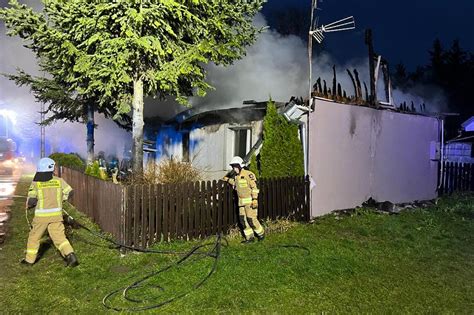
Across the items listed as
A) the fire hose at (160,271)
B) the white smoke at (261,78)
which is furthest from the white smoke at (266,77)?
the fire hose at (160,271)

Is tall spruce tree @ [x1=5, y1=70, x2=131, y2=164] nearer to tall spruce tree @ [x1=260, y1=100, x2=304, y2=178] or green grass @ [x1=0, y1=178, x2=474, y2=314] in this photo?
tall spruce tree @ [x1=260, y1=100, x2=304, y2=178]

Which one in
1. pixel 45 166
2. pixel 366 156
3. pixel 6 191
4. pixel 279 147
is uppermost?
pixel 279 147

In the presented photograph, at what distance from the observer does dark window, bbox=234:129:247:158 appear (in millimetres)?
12034

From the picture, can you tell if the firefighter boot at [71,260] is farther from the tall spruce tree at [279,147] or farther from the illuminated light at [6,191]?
the illuminated light at [6,191]

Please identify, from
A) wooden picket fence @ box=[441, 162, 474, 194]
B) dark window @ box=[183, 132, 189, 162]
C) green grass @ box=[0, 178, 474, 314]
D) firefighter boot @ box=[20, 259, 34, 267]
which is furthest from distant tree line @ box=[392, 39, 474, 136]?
firefighter boot @ box=[20, 259, 34, 267]

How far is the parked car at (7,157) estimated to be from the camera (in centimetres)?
2505

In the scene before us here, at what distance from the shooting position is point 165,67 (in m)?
9.87

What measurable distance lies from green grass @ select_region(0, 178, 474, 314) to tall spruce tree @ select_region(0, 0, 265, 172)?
4218 mm

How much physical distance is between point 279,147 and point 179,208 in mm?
3158

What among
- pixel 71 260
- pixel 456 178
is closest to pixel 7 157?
pixel 71 260

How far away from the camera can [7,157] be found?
25.3 meters

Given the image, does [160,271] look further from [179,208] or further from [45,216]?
[45,216]

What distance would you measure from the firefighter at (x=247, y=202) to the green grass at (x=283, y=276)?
28 centimetres

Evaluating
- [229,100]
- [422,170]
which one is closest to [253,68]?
[229,100]
